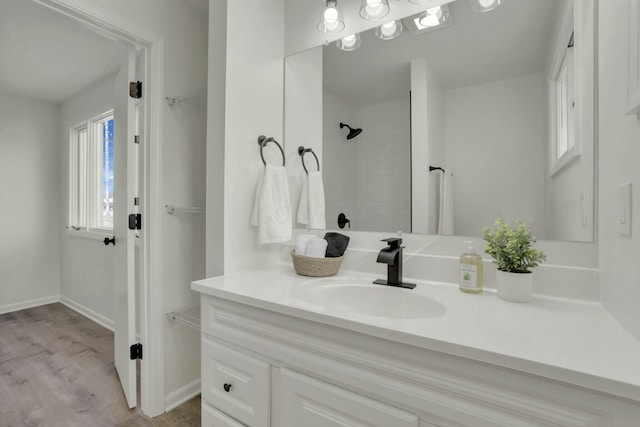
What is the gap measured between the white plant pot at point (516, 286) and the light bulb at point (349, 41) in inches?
48.1

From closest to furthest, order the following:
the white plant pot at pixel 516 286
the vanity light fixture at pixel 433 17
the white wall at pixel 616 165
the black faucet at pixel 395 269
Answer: the white wall at pixel 616 165, the white plant pot at pixel 516 286, the black faucet at pixel 395 269, the vanity light fixture at pixel 433 17

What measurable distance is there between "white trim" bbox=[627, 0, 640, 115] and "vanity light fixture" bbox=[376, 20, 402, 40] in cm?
83

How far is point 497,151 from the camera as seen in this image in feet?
3.74

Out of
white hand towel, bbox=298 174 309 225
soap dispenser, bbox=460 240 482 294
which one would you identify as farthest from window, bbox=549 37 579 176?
white hand towel, bbox=298 174 309 225

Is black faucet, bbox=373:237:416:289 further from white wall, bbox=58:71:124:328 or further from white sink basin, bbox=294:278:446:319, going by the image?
white wall, bbox=58:71:124:328

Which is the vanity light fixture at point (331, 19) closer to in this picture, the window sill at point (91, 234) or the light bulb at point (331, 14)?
the light bulb at point (331, 14)

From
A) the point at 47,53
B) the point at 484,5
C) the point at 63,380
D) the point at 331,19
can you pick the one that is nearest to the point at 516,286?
the point at 484,5

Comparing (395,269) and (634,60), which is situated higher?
(634,60)

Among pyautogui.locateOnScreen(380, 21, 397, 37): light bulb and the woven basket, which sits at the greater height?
pyautogui.locateOnScreen(380, 21, 397, 37): light bulb

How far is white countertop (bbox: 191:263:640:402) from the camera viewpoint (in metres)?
0.54

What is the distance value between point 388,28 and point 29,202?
4.25 metres

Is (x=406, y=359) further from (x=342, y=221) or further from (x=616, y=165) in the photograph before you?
(x=342, y=221)

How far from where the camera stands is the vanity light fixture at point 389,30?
1335mm

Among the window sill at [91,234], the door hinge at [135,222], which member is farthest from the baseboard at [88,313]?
the door hinge at [135,222]
